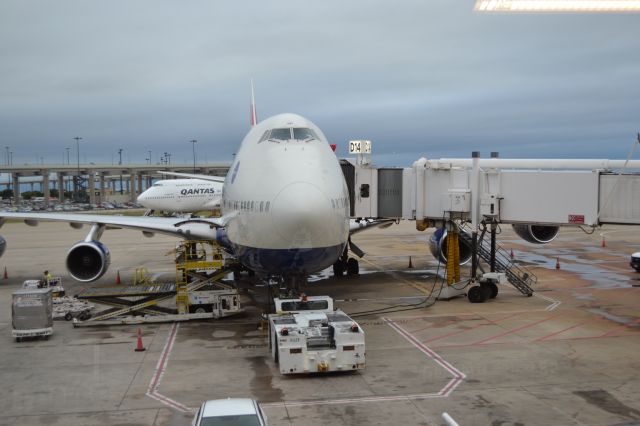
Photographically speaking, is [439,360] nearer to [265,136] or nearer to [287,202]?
[287,202]

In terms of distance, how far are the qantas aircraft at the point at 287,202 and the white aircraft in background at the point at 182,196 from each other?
4768 cm

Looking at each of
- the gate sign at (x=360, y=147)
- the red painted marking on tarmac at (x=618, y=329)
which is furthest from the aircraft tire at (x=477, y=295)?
the gate sign at (x=360, y=147)

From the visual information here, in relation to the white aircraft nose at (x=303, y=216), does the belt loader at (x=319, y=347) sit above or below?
below

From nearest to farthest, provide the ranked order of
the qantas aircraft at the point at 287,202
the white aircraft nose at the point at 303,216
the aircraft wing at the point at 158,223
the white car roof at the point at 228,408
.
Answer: the white car roof at the point at 228,408 < the white aircraft nose at the point at 303,216 < the qantas aircraft at the point at 287,202 < the aircraft wing at the point at 158,223

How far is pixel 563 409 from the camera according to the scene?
39.0ft

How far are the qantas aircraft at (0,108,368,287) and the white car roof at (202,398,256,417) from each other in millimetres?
6235

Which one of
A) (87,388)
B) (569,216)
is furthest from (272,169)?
(569,216)

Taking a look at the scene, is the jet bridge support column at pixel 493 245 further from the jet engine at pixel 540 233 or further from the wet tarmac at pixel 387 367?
the jet engine at pixel 540 233

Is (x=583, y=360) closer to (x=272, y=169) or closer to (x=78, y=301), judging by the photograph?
(x=272, y=169)

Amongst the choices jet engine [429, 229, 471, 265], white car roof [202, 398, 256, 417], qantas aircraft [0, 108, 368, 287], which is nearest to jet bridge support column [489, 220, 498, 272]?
jet engine [429, 229, 471, 265]

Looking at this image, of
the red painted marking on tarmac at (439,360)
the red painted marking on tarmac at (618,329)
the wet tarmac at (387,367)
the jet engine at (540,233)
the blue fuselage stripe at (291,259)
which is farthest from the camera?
the jet engine at (540,233)

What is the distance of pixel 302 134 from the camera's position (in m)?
18.0

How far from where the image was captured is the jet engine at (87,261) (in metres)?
25.1

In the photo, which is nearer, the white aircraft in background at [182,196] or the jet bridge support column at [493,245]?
the jet bridge support column at [493,245]
